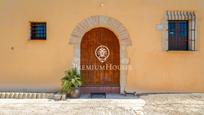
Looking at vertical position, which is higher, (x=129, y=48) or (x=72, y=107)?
(x=129, y=48)

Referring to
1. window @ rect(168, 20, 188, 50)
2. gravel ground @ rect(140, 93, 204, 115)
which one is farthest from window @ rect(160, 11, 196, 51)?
gravel ground @ rect(140, 93, 204, 115)

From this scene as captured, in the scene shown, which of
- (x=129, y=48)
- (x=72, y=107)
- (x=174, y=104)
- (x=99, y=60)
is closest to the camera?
(x=72, y=107)

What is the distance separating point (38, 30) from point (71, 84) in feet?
7.90

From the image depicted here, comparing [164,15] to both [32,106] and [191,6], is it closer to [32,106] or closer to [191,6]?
[191,6]

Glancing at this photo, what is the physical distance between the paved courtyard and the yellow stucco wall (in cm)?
79

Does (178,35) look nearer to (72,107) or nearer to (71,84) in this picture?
(71,84)

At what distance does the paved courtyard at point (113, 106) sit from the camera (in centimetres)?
655

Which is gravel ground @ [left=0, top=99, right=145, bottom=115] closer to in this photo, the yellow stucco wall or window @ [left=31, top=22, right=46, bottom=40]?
the yellow stucco wall

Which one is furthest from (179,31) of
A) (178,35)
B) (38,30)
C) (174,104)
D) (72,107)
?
(38,30)

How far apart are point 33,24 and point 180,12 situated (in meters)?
5.24

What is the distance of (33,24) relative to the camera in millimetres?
9039

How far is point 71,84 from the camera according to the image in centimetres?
825

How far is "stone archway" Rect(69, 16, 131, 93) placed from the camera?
29.0ft

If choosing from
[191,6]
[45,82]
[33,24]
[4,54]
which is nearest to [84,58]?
[45,82]
